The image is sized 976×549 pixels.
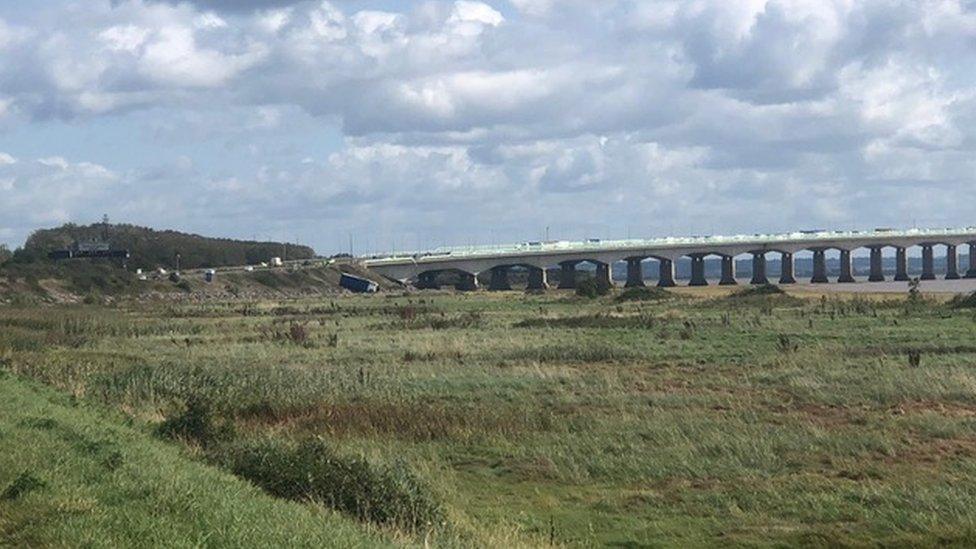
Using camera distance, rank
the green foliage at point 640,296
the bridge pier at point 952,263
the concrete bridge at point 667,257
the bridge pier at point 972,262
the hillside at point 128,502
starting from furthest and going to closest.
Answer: the bridge pier at point 972,262 < the bridge pier at point 952,263 < the concrete bridge at point 667,257 < the green foliage at point 640,296 < the hillside at point 128,502

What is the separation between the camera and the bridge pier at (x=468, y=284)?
479ft

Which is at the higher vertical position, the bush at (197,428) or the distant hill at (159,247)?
the distant hill at (159,247)

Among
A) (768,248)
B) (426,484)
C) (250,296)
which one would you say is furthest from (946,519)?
(768,248)

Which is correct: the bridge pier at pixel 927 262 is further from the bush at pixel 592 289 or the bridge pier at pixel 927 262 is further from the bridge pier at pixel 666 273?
the bush at pixel 592 289

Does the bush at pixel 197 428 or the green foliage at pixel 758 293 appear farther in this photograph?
the green foliage at pixel 758 293

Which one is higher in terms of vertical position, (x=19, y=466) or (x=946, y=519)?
(x=19, y=466)

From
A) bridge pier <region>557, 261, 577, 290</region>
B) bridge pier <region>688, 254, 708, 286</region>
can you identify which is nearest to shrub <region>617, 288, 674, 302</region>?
bridge pier <region>557, 261, 577, 290</region>

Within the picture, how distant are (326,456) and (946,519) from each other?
814cm

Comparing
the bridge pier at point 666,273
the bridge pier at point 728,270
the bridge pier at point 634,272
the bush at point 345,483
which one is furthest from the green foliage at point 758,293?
the bush at point 345,483

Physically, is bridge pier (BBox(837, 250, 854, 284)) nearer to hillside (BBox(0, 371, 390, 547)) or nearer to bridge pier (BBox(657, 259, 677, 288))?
bridge pier (BBox(657, 259, 677, 288))

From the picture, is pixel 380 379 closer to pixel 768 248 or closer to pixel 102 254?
pixel 102 254

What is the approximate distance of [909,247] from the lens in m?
168

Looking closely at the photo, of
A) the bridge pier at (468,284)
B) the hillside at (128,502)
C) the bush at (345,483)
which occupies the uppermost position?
the hillside at (128,502)

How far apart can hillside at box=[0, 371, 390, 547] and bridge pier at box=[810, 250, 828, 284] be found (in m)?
150
